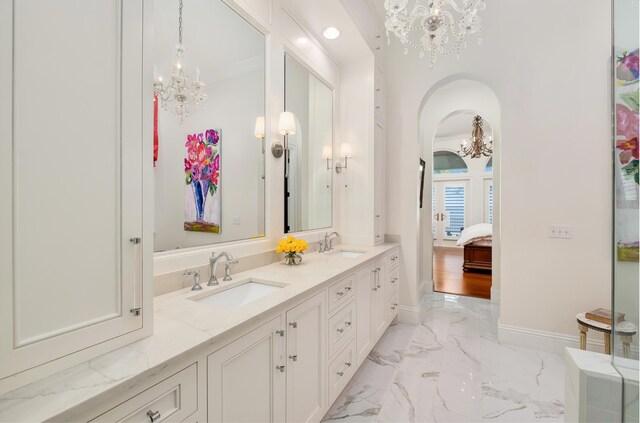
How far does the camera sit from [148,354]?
831 mm

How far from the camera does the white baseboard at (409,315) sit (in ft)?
10.7

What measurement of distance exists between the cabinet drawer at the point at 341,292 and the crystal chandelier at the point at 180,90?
136cm

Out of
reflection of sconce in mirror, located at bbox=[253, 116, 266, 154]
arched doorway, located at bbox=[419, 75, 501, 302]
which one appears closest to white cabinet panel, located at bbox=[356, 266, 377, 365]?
reflection of sconce in mirror, located at bbox=[253, 116, 266, 154]

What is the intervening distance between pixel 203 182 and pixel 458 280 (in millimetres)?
4804

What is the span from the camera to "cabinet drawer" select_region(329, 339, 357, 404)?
5.76 ft

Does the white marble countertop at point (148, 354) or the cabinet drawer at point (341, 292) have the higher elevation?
the white marble countertop at point (148, 354)

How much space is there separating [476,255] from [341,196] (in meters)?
3.74

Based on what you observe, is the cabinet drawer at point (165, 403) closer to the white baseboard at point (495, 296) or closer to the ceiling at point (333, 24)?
the ceiling at point (333, 24)

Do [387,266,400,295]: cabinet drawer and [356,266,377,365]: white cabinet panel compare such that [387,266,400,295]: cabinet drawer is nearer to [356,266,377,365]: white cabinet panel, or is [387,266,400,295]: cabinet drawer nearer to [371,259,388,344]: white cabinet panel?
[371,259,388,344]: white cabinet panel

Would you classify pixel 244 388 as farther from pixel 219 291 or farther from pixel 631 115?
pixel 631 115

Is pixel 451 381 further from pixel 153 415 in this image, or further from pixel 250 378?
pixel 153 415

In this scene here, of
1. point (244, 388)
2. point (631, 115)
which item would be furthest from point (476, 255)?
point (244, 388)

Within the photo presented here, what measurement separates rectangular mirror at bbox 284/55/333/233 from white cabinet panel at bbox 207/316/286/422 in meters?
1.28

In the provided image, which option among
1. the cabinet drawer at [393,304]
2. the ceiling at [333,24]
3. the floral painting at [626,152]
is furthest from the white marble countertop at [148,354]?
the ceiling at [333,24]
